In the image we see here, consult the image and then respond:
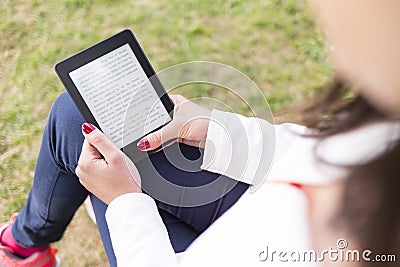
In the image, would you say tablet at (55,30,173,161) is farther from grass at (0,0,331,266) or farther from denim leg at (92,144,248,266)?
grass at (0,0,331,266)

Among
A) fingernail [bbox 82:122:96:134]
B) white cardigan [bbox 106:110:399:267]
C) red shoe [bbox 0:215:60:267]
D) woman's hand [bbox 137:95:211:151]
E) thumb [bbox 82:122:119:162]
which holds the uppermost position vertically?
fingernail [bbox 82:122:96:134]

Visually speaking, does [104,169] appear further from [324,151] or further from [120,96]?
[324,151]

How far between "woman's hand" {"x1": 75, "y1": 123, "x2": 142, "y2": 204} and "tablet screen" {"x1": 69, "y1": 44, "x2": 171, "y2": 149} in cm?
4

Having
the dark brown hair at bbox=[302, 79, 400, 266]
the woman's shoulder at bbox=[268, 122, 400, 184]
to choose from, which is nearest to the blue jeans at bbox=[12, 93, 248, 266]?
the woman's shoulder at bbox=[268, 122, 400, 184]

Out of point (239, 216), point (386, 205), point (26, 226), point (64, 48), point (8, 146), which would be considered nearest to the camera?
point (386, 205)

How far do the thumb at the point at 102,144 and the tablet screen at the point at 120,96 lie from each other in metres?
0.03

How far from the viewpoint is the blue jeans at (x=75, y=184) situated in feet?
2.71

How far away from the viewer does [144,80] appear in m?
0.87

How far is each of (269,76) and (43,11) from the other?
59cm

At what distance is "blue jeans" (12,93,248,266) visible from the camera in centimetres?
83

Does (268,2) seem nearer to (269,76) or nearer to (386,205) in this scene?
(269,76)

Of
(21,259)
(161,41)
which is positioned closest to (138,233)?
(21,259)

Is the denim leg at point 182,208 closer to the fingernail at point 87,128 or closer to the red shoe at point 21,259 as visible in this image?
the fingernail at point 87,128

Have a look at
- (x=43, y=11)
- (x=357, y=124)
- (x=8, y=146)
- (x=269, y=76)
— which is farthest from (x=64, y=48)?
(x=357, y=124)
